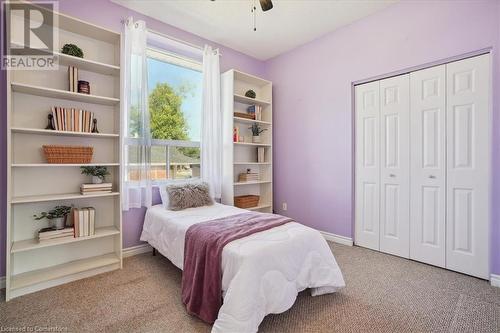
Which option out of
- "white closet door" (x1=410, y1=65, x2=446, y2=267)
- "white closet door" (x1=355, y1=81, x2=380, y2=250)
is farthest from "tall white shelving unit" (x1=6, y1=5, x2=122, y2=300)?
"white closet door" (x1=410, y1=65, x2=446, y2=267)

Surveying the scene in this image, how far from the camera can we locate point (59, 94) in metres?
2.16

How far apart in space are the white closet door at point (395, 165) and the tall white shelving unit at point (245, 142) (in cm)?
160

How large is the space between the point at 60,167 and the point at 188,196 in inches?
49.3

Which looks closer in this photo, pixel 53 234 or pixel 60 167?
pixel 53 234

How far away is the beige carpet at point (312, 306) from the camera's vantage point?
1.58 metres

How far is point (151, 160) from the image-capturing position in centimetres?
293

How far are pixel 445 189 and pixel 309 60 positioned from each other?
2.37 m

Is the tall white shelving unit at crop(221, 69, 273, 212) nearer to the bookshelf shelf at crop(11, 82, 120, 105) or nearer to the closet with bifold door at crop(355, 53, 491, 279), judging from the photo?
the closet with bifold door at crop(355, 53, 491, 279)

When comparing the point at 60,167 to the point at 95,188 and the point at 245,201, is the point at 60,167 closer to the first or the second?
the point at 95,188

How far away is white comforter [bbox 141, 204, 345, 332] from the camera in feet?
4.66

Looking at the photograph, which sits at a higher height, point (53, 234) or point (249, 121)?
point (249, 121)

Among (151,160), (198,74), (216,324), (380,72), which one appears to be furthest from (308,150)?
(216,324)

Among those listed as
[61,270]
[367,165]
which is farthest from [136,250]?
[367,165]

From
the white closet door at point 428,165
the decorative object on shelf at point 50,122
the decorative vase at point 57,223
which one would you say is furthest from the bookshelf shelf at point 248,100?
the decorative vase at point 57,223
